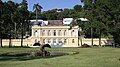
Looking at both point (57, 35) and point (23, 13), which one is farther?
point (57, 35)

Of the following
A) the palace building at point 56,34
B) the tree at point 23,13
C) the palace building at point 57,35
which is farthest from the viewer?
the palace building at point 56,34

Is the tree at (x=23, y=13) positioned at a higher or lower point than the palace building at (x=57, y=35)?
higher

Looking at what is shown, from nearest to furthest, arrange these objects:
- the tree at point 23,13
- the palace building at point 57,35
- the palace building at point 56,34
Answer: the tree at point 23,13 < the palace building at point 57,35 < the palace building at point 56,34

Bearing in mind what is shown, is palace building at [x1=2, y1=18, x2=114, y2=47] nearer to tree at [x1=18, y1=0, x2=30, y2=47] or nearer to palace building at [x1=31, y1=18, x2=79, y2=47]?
palace building at [x1=31, y1=18, x2=79, y2=47]

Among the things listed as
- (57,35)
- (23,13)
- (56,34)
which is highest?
(23,13)

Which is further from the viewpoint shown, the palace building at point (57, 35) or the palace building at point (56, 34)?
the palace building at point (56, 34)

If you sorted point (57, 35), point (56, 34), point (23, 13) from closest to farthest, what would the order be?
point (23, 13)
point (56, 34)
point (57, 35)

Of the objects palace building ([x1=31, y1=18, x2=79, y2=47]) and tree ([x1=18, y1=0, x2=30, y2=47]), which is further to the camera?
palace building ([x1=31, y1=18, x2=79, y2=47])

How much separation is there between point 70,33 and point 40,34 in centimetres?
1126

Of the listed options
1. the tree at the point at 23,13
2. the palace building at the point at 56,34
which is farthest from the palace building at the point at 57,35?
the tree at the point at 23,13

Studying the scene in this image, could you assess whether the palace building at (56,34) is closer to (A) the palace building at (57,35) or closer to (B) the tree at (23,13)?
(A) the palace building at (57,35)

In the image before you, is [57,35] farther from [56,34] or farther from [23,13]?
[23,13]

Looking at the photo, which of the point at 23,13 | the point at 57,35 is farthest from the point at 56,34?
the point at 23,13

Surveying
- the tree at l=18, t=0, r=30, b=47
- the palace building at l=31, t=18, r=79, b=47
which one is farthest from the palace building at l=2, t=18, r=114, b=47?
the tree at l=18, t=0, r=30, b=47
